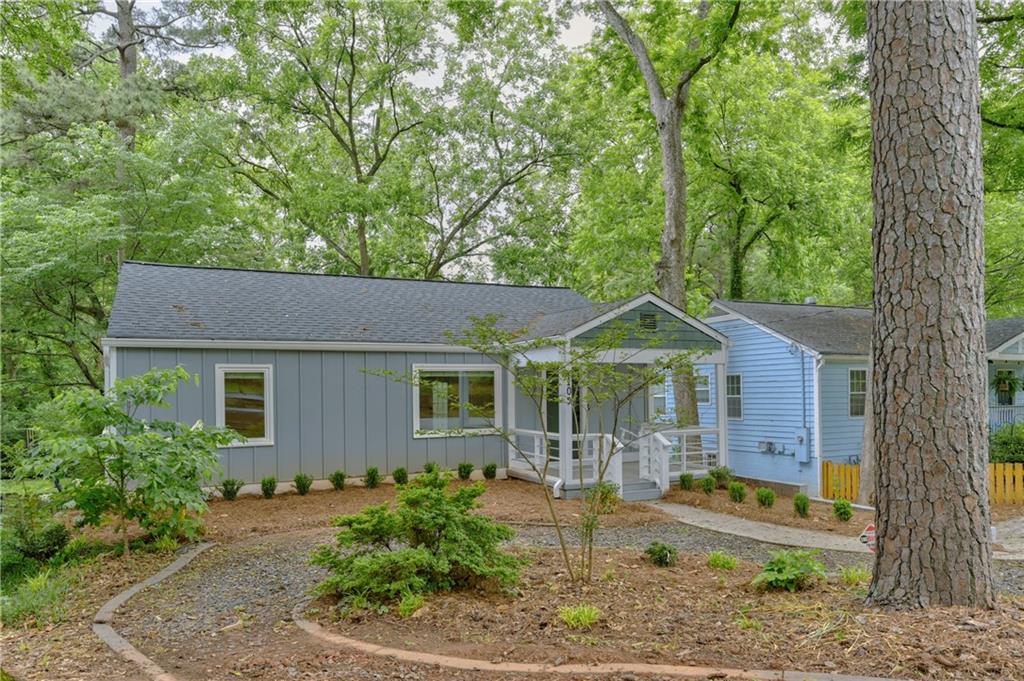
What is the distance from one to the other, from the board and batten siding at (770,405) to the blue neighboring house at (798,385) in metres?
0.02

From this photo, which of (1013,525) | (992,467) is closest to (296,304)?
(1013,525)

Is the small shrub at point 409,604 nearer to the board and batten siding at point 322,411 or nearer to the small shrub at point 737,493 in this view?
the board and batten siding at point 322,411

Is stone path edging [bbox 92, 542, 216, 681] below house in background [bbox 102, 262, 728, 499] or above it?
below

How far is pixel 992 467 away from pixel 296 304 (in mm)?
12510

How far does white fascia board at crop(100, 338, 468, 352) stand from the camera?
32.5 ft

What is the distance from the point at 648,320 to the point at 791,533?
13.5ft

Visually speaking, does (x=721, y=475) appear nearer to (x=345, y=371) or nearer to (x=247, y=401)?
(x=345, y=371)

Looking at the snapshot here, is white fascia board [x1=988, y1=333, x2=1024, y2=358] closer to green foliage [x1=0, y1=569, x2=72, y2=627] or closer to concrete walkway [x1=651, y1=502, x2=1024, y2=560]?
concrete walkway [x1=651, y1=502, x2=1024, y2=560]

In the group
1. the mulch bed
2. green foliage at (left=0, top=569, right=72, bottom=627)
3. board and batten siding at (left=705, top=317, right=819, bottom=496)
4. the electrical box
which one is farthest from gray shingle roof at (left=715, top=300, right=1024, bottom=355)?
green foliage at (left=0, top=569, right=72, bottom=627)

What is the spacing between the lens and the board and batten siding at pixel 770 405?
44.2 ft

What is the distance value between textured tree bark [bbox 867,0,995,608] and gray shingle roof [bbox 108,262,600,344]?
7106mm

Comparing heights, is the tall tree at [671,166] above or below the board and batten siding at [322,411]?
above

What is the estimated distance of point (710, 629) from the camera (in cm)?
393

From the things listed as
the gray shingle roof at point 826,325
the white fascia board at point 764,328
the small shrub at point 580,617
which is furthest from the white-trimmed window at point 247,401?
the gray shingle roof at point 826,325
